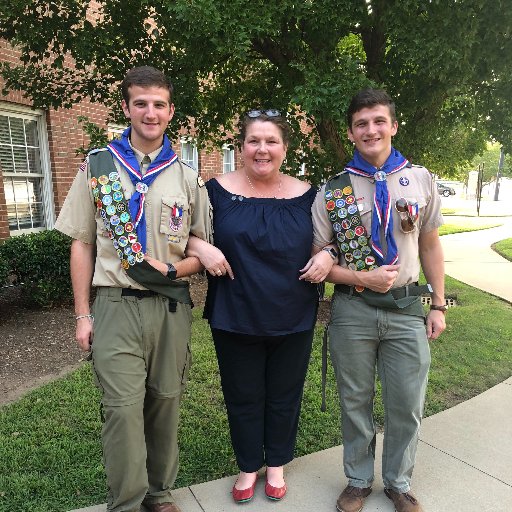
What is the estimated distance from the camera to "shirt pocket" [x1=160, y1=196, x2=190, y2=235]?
2.29m

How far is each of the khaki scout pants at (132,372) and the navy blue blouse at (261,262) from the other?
248 mm

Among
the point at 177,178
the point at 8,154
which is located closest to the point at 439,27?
the point at 177,178

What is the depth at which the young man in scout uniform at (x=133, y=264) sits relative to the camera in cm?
223

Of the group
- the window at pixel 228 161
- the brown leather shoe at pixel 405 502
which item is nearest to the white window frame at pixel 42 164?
the window at pixel 228 161

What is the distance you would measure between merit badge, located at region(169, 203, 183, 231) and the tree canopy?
2.03 meters

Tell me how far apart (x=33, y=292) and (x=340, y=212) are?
16.9 ft

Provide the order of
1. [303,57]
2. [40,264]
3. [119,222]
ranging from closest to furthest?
[119,222] → [303,57] → [40,264]

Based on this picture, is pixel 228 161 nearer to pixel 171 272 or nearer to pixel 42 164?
pixel 42 164

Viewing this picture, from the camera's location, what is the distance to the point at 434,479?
2998 millimetres

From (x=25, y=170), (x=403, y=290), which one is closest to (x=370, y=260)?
(x=403, y=290)

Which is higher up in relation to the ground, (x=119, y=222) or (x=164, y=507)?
(x=119, y=222)

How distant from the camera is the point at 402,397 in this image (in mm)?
2549

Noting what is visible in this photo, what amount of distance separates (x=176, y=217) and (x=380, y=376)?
132 centimetres

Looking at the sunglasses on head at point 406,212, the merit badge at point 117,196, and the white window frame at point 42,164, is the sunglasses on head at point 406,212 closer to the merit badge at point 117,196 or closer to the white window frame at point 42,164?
the merit badge at point 117,196
